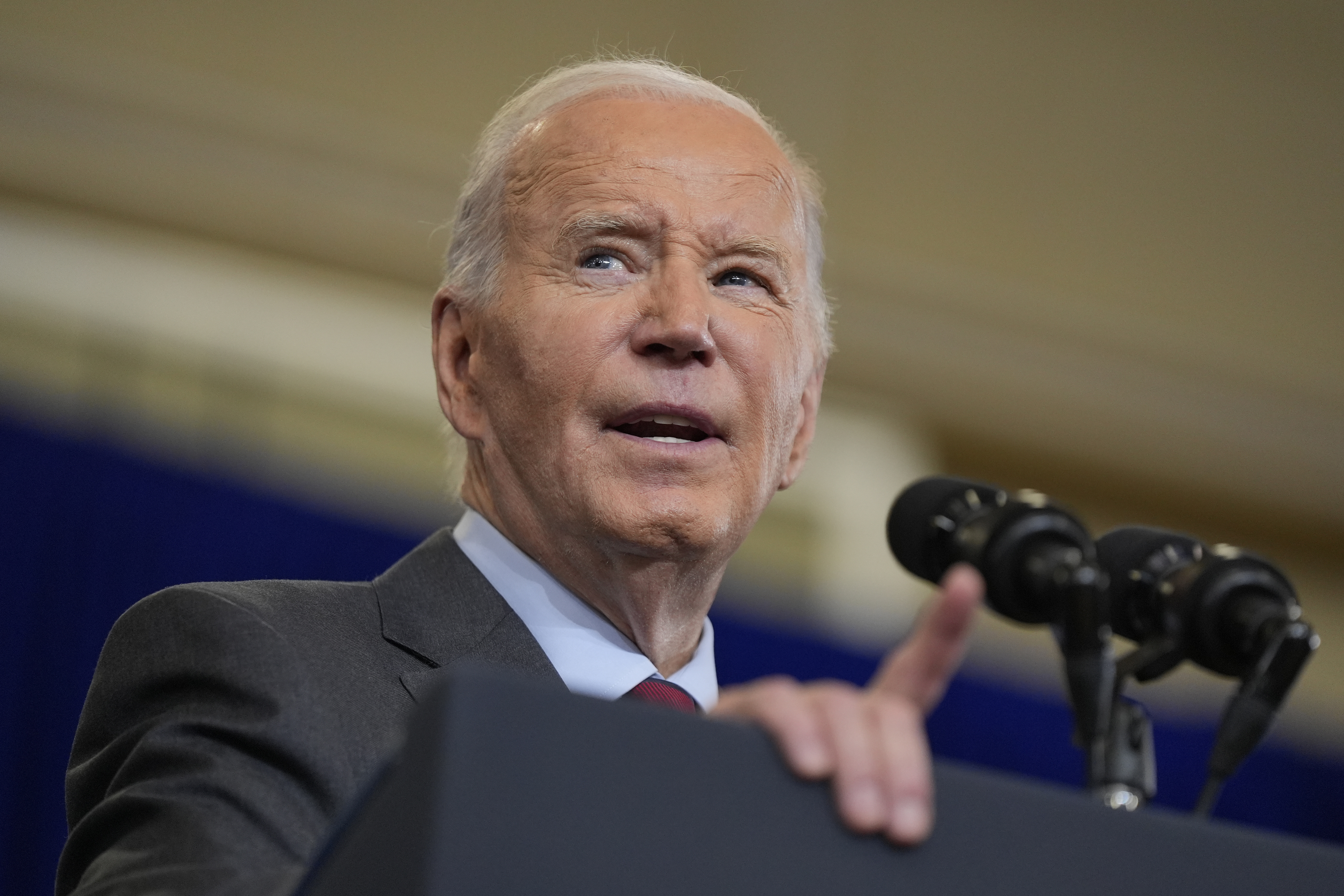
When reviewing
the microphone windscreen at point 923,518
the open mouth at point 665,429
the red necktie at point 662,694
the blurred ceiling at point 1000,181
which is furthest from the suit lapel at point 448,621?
the blurred ceiling at point 1000,181

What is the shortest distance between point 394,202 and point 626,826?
Result: 3.95 meters

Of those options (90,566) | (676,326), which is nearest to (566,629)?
(676,326)

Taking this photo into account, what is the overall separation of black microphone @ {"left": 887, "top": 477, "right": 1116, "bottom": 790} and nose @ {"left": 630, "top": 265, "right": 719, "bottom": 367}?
0.71 m

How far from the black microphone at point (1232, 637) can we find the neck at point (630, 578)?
734 mm

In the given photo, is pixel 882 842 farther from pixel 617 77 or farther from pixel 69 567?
pixel 69 567

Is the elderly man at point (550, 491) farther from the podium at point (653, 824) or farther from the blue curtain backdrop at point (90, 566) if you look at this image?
the blue curtain backdrop at point (90, 566)

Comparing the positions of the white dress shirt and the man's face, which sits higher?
the man's face

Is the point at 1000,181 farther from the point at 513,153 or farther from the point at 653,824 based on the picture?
the point at 653,824

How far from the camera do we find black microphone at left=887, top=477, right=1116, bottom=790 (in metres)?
1.08

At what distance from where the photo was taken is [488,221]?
2.11m

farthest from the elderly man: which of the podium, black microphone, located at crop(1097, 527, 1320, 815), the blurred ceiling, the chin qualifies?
the blurred ceiling

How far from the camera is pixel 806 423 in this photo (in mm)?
2240

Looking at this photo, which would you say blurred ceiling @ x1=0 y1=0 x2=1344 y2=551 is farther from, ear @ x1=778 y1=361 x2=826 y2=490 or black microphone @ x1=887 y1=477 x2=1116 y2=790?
black microphone @ x1=887 y1=477 x2=1116 y2=790

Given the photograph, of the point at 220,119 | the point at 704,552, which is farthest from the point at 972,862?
the point at 220,119
